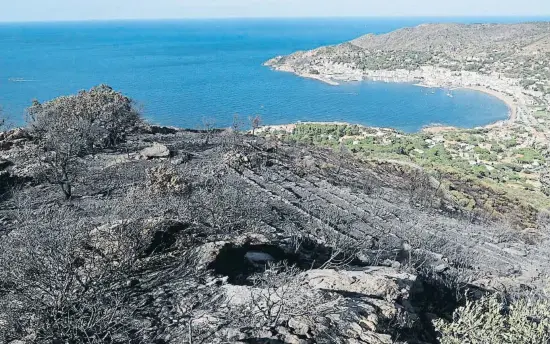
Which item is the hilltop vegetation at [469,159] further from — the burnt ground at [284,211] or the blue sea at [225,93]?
the blue sea at [225,93]

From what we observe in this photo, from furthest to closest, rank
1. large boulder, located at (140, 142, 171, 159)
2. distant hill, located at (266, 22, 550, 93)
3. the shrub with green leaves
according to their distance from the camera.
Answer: distant hill, located at (266, 22, 550, 93), large boulder, located at (140, 142, 171, 159), the shrub with green leaves

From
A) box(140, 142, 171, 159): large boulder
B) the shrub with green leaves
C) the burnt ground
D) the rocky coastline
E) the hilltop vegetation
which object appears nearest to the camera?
the shrub with green leaves

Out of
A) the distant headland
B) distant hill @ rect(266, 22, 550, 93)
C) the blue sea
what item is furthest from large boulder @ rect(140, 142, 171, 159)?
distant hill @ rect(266, 22, 550, 93)

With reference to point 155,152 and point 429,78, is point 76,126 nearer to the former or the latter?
point 155,152

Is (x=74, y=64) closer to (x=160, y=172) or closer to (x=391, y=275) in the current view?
(x=160, y=172)

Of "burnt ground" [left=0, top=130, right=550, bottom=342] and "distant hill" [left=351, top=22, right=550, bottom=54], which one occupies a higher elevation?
"distant hill" [left=351, top=22, right=550, bottom=54]

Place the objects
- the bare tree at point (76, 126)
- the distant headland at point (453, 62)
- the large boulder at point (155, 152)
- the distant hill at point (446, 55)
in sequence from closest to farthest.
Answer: the bare tree at point (76, 126) < the large boulder at point (155, 152) < the distant headland at point (453, 62) < the distant hill at point (446, 55)

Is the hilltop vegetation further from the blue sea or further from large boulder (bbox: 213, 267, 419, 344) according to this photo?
large boulder (bbox: 213, 267, 419, 344)

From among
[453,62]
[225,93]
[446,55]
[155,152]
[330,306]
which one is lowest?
[225,93]

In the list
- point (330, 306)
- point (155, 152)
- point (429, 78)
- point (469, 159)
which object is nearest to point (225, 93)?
point (469, 159)

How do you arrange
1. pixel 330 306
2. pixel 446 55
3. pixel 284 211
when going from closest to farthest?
pixel 330 306, pixel 284 211, pixel 446 55

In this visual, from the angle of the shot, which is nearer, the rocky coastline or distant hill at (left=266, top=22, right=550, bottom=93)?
the rocky coastline

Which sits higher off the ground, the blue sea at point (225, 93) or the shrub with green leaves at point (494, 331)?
the shrub with green leaves at point (494, 331)

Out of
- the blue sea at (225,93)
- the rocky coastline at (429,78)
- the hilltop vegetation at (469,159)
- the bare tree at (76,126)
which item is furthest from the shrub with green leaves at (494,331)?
the rocky coastline at (429,78)
